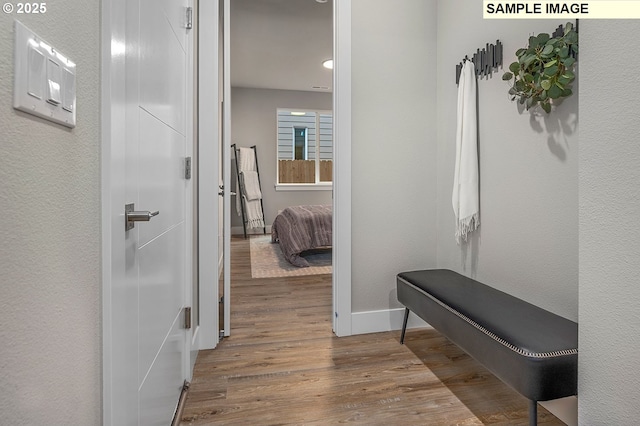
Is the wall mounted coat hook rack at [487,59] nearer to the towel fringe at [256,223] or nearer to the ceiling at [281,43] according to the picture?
the ceiling at [281,43]

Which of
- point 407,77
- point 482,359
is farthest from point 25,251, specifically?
point 407,77

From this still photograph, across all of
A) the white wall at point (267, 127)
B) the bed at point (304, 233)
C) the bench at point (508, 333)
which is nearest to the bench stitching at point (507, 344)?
the bench at point (508, 333)

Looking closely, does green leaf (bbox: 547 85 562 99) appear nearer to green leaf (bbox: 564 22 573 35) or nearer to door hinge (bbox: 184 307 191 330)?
green leaf (bbox: 564 22 573 35)

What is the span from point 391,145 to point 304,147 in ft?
16.8

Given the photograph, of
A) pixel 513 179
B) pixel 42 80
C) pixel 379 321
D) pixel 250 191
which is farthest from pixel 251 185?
pixel 42 80

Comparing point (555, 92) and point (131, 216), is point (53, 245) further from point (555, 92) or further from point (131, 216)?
point (555, 92)

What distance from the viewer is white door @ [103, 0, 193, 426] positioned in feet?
2.64

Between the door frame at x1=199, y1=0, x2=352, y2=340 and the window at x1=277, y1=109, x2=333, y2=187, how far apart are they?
4896 millimetres

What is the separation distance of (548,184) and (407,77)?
4.03 feet

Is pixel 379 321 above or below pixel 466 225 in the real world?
below

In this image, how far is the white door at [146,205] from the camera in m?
0.80

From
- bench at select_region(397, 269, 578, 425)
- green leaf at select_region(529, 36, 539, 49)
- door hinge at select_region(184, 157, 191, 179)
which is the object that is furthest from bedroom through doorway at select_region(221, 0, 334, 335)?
green leaf at select_region(529, 36, 539, 49)

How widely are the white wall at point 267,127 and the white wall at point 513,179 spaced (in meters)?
4.97

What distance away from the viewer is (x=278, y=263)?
4711mm
